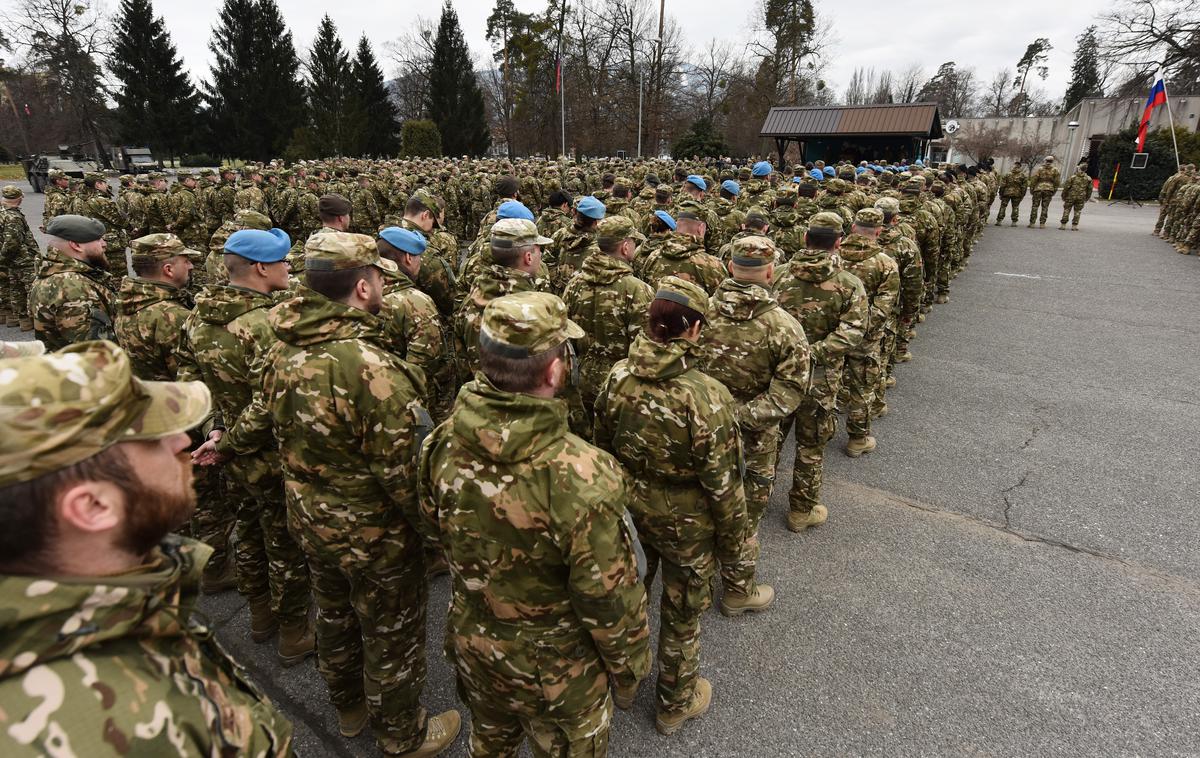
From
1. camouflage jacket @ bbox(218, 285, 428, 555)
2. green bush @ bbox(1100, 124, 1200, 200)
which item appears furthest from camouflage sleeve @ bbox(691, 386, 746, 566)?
green bush @ bbox(1100, 124, 1200, 200)

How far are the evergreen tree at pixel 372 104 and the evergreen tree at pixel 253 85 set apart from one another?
4.36 meters

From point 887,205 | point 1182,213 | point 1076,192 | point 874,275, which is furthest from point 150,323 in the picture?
point 1076,192

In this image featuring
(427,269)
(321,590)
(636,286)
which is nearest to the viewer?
(321,590)

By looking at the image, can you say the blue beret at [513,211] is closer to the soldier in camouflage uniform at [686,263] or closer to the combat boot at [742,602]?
the soldier in camouflage uniform at [686,263]

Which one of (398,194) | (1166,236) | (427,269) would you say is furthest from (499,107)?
(427,269)

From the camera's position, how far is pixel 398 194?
15914 millimetres

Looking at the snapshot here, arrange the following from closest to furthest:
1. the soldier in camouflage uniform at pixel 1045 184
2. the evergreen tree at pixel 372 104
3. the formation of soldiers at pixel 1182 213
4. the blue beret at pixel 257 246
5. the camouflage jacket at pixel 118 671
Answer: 1. the camouflage jacket at pixel 118 671
2. the blue beret at pixel 257 246
3. the formation of soldiers at pixel 1182 213
4. the soldier in camouflage uniform at pixel 1045 184
5. the evergreen tree at pixel 372 104

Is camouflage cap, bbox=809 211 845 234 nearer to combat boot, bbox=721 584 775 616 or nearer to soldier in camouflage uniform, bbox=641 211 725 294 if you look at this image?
soldier in camouflage uniform, bbox=641 211 725 294

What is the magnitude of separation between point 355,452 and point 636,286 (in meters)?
2.70

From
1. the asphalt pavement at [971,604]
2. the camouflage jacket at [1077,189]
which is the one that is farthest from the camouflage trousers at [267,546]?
the camouflage jacket at [1077,189]

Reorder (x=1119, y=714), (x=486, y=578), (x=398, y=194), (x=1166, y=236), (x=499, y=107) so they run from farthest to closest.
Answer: (x=499, y=107)
(x=1166, y=236)
(x=398, y=194)
(x=1119, y=714)
(x=486, y=578)

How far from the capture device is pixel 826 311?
189 inches

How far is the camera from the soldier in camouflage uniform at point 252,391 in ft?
10.6

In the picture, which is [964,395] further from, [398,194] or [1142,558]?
[398,194]
